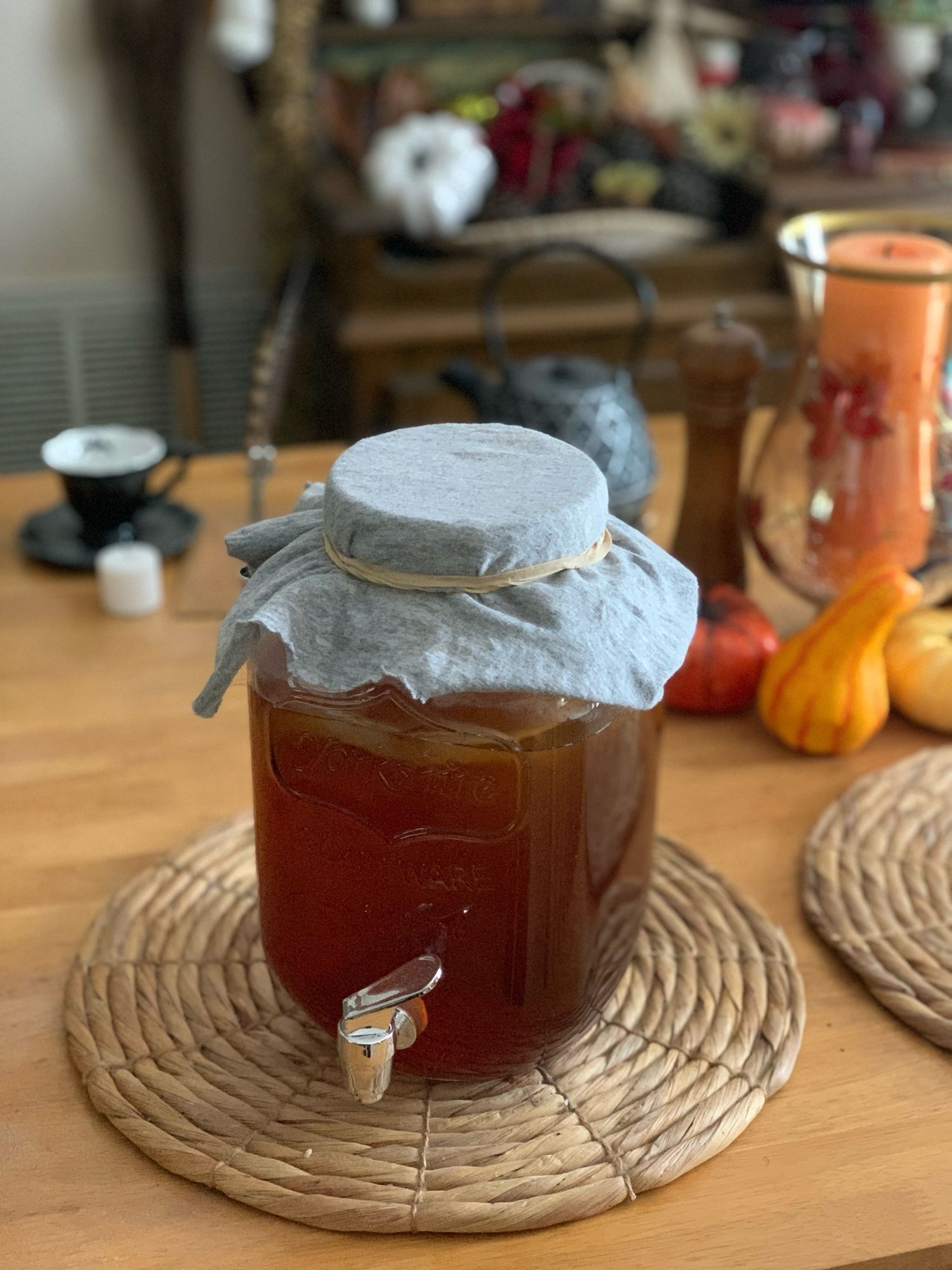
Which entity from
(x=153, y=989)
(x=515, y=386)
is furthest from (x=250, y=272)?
(x=153, y=989)

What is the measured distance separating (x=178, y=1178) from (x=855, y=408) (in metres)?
0.62

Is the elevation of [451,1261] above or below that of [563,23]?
below

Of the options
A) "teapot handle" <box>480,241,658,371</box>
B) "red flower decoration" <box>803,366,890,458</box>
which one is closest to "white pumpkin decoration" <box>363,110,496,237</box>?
"teapot handle" <box>480,241,658,371</box>

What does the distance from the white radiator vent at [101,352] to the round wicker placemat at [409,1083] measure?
207cm

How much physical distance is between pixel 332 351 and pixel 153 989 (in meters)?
1.78

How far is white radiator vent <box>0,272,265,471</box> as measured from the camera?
258cm

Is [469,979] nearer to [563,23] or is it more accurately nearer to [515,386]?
[515,386]

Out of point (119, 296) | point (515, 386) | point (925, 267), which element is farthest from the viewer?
point (119, 296)

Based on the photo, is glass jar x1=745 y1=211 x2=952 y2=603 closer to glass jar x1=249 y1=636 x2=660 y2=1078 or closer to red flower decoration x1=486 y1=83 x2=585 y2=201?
glass jar x1=249 y1=636 x2=660 y2=1078

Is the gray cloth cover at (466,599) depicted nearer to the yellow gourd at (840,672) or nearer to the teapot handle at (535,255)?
the yellow gourd at (840,672)

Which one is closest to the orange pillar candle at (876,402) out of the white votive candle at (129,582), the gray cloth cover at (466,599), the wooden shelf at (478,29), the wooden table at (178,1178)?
the wooden table at (178,1178)

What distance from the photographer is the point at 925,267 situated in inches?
33.7

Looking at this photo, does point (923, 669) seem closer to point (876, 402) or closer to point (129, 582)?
point (876, 402)

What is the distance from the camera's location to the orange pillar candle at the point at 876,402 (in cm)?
87
